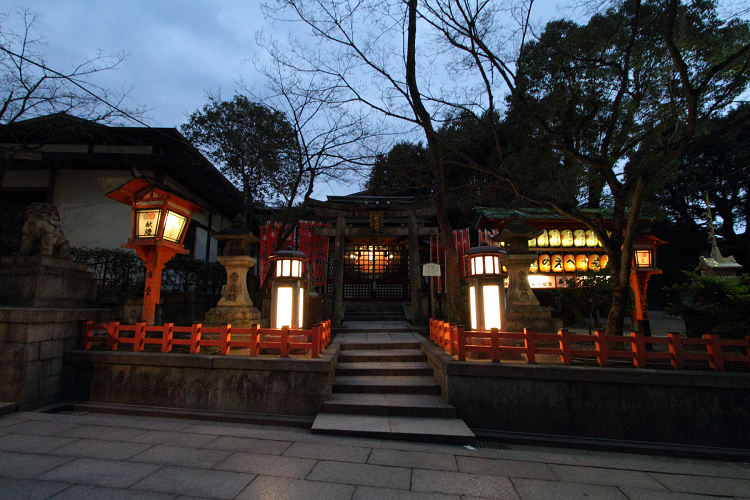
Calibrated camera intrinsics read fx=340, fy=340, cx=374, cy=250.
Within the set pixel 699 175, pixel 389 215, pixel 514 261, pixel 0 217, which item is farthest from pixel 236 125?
pixel 699 175

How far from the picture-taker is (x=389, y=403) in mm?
5648

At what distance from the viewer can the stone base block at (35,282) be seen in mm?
6758

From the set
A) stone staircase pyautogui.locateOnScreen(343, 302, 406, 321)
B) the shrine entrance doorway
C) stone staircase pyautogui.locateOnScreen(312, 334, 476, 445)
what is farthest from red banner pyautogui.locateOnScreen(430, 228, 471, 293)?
stone staircase pyautogui.locateOnScreen(312, 334, 476, 445)

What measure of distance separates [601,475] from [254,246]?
23.5 meters

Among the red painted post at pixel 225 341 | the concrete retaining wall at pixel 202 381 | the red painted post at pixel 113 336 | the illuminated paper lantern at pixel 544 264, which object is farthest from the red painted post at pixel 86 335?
the illuminated paper lantern at pixel 544 264

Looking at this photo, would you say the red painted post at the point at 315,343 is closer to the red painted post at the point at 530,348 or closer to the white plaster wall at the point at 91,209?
the red painted post at the point at 530,348

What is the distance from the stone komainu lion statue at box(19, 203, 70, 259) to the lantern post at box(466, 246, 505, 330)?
9249mm

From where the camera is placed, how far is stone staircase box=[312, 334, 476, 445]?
4812mm

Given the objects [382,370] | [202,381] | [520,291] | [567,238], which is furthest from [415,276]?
[567,238]

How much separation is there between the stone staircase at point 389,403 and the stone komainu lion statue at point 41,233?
262 inches

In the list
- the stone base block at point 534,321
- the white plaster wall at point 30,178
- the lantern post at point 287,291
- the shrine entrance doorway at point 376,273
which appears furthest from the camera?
the shrine entrance doorway at point 376,273

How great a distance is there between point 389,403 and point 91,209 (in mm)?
14229

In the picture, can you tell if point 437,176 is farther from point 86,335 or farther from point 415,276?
point 86,335

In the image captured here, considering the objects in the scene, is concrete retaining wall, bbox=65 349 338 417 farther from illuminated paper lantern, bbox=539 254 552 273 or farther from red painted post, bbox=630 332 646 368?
illuminated paper lantern, bbox=539 254 552 273
